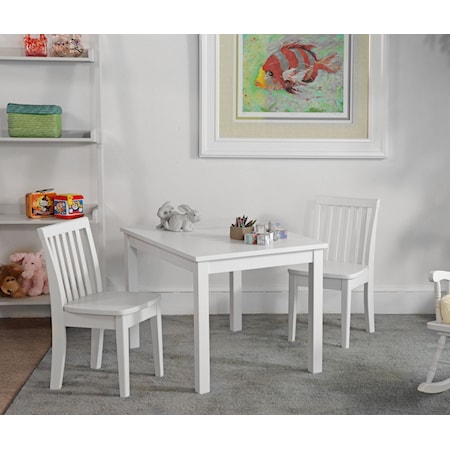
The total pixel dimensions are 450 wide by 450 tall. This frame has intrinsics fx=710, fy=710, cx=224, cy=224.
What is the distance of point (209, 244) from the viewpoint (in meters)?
3.38

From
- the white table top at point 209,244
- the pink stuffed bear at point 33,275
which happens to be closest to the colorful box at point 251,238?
the white table top at point 209,244

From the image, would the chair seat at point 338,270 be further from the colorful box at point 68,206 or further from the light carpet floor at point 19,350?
the light carpet floor at point 19,350

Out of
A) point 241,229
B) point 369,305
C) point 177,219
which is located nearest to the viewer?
point 241,229

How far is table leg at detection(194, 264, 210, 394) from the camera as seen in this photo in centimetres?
308

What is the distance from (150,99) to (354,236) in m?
1.60

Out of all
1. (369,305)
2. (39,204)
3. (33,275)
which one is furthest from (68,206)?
(369,305)

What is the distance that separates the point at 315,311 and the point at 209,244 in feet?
2.00

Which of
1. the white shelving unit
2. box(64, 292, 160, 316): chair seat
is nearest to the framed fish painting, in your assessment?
the white shelving unit

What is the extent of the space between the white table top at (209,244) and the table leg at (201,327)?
83mm

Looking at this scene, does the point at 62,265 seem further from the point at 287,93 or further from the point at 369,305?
the point at 287,93
